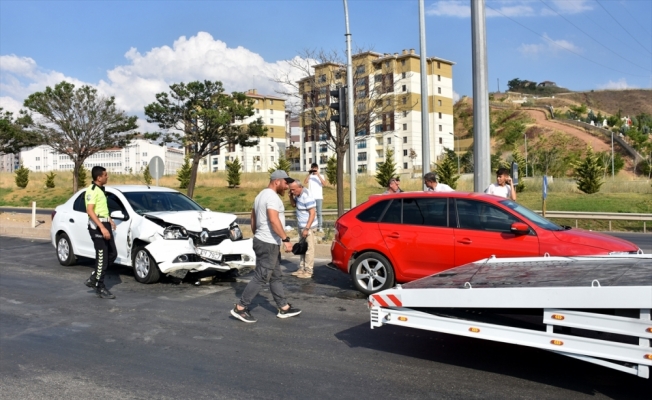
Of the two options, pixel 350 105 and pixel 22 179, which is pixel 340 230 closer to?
pixel 350 105

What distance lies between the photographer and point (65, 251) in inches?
484

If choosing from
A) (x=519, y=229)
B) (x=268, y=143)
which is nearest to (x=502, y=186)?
(x=519, y=229)

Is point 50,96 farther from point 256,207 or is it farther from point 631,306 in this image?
point 631,306

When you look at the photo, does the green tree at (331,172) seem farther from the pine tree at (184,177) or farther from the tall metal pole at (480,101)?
the tall metal pole at (480,101)

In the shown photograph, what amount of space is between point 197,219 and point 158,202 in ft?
4.18

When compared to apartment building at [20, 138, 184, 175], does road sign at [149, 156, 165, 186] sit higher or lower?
lower

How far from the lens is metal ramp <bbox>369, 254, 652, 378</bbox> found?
439 cm

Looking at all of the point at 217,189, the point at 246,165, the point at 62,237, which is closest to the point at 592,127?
the point at 246,165

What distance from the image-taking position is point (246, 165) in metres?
107

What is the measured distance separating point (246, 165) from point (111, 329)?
101 metres

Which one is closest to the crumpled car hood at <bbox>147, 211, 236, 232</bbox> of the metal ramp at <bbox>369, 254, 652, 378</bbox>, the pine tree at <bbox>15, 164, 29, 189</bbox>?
the metal ramp at <bbox>369, 254, 652, 378</bbox>

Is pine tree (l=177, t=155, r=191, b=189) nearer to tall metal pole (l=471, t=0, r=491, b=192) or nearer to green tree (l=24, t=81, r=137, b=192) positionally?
green tree (l=24, t=81, r=137, b=192)

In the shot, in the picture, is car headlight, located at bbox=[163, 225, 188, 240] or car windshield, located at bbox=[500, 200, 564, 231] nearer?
car windshield, located at bbox=[500, 200, 564, 231]

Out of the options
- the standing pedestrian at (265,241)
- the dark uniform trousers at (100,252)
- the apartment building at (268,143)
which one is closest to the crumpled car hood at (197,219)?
the dark uniform trousers at (100,252)
